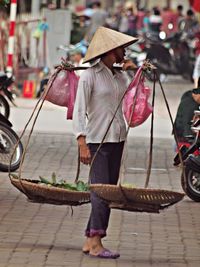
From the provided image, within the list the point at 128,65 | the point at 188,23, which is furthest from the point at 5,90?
the point at 188,23

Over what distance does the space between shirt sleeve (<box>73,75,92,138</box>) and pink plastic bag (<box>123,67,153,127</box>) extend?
30 centimetres

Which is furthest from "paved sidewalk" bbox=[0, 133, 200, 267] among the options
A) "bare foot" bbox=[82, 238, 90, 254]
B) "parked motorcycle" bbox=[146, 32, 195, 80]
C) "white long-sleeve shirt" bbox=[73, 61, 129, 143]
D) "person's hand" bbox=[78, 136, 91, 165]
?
"parked motorcycle" bbox=[146, 32, 195, 80]

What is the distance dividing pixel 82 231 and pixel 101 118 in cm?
147

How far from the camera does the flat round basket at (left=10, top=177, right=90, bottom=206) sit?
7.78 m

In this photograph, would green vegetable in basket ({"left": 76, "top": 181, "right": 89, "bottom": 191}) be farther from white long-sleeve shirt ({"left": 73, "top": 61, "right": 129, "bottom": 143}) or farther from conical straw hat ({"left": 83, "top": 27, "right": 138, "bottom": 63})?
conical straw hat ({"left": 83, "top": 27, "right": 138, "bottom": 63})

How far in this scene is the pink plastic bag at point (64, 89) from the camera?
835 centimetres

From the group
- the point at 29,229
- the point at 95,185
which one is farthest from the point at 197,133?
the point at 95,185

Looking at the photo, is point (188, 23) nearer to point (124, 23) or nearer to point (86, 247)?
point (124, 23)

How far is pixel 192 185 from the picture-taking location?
10984 millimetres

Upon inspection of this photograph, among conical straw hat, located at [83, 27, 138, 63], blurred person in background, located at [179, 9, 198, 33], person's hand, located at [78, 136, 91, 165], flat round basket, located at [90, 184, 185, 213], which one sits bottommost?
blurred person in background, located at [179, 9, 198, 33]

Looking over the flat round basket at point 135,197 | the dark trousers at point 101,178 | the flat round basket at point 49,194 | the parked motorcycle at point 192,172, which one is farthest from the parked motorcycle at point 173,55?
the flat round basket at point 135,197

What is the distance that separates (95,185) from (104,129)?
1.79ft

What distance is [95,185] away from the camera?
297 inches

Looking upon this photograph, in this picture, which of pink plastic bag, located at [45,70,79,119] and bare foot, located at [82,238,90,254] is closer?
bare foot, located at [82,238,90,254]
